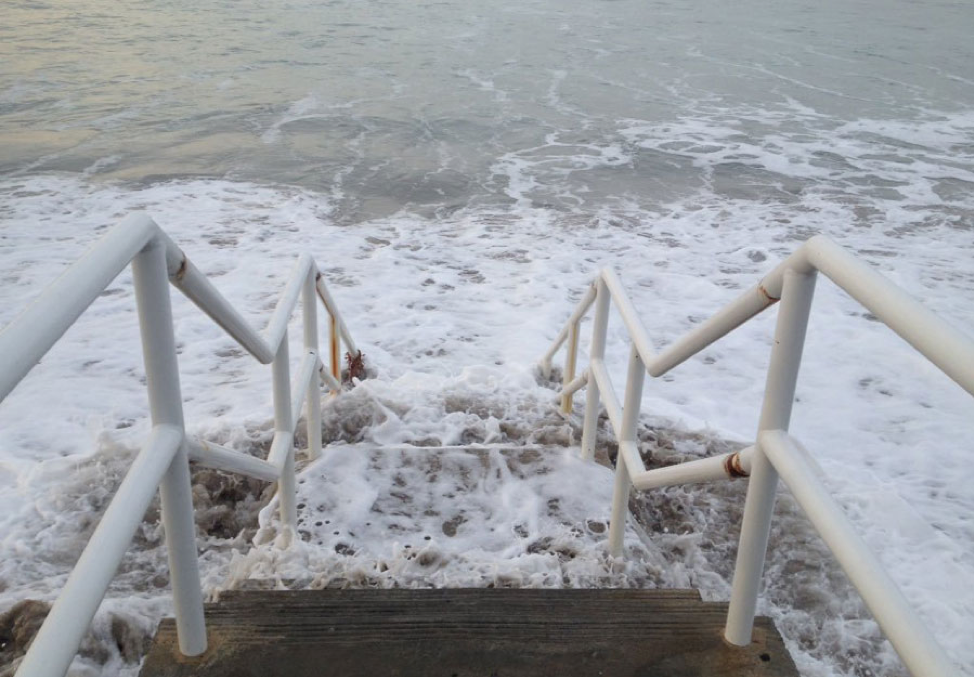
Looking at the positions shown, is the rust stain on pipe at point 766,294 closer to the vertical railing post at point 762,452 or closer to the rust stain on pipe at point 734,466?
the vertical railing post at point 762,452

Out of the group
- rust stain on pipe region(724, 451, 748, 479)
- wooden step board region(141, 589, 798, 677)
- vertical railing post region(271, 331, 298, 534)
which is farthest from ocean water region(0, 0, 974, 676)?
rust stain on pipe region(724, 451, 748, 479)

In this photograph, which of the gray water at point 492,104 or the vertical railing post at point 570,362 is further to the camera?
the gray water at point 492,104

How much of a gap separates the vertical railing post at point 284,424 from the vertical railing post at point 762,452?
1.45 m

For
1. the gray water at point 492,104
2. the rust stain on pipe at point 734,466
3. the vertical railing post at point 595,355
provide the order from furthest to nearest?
the gray water at point 492,104 < the vertical railing post at point 595,355 < the rust stain on pipe at point 734,466

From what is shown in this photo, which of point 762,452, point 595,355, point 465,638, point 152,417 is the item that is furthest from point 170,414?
point 595,355

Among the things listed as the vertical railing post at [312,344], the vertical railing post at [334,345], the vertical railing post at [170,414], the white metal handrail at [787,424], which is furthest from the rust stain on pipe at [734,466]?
the vertical railing post at [334,345]

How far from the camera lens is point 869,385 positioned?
587 cm

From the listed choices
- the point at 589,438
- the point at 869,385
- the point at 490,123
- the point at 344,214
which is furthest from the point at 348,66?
the point at 589,438

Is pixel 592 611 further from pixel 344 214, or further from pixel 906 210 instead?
pixel 906 210

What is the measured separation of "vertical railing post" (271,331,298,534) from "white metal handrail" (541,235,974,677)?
1.12 meters

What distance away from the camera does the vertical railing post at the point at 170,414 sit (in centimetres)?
158

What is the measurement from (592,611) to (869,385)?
4324 millimetres

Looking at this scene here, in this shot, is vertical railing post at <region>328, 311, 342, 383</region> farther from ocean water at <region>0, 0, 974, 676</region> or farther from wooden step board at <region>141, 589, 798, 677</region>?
wooden step board at <region>141, 589, 798, 677</region>

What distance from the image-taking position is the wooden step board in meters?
1.99
